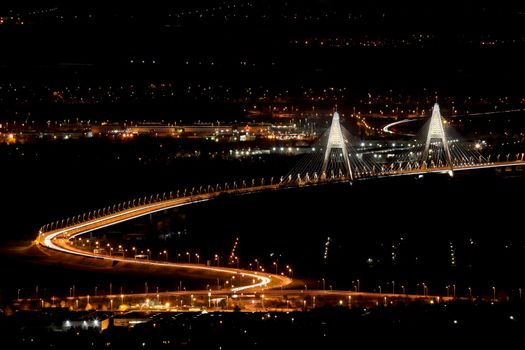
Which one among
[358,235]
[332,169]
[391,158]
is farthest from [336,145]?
[358,235]

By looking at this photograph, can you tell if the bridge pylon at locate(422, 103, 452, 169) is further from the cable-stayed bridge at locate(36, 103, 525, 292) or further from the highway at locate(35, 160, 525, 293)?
the highway at locate(35, 160, 525, 293)

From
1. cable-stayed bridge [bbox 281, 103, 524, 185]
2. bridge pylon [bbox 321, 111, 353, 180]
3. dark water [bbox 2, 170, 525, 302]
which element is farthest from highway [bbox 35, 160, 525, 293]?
bridge pylon [bbox 321, 111, 353, 180]

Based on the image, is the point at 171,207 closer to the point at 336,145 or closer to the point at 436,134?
the point at 336,145

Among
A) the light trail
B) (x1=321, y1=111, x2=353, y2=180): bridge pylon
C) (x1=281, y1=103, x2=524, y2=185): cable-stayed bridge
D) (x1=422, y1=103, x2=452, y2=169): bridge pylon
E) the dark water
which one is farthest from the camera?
(x1=422, y1=103, x2=452, y2=169): bridge pylon

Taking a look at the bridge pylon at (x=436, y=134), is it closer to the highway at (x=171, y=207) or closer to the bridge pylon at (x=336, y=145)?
the highway at (x=171, y=207)

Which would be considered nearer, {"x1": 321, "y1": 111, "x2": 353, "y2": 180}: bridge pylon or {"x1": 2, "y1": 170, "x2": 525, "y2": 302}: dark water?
{"x1": 2, "y1": 170, "x2": 525, "y2": 302}: dark water

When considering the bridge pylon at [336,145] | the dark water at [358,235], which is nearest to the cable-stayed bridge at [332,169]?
the bridge pylon at [336,145]

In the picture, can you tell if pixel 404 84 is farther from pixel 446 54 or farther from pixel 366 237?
pixel 366 237
